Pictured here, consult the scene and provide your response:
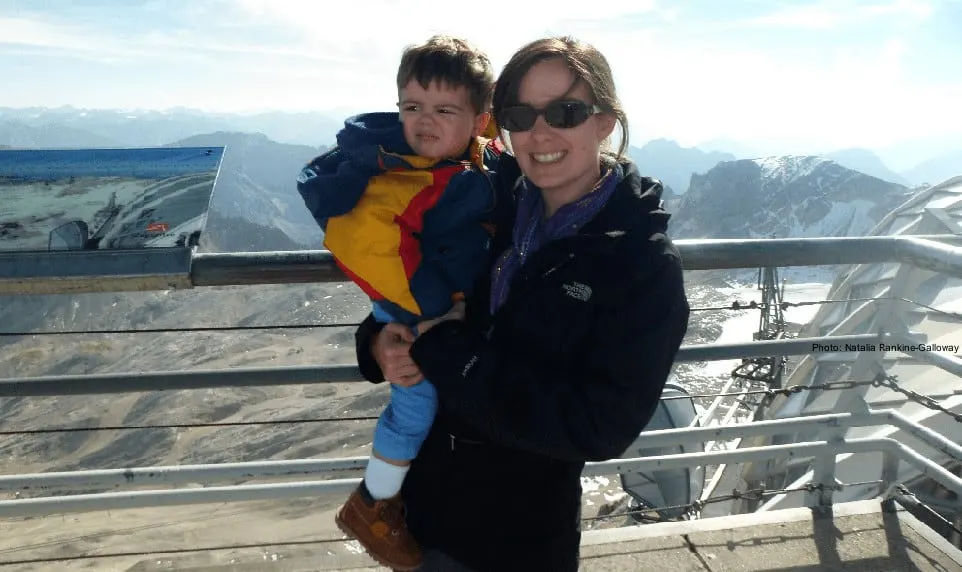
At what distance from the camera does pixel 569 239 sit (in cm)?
157

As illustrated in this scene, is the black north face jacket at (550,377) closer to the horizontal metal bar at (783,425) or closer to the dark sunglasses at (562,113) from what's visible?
the dark sunglasses at (562,113)

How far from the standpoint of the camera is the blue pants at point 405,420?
6.19 feet

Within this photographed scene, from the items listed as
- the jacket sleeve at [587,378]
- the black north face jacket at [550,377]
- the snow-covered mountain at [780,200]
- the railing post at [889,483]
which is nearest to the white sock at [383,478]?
the black north face jacket at [550,377]

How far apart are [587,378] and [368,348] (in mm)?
722

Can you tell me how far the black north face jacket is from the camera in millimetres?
1472

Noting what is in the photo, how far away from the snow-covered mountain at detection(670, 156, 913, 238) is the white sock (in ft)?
508

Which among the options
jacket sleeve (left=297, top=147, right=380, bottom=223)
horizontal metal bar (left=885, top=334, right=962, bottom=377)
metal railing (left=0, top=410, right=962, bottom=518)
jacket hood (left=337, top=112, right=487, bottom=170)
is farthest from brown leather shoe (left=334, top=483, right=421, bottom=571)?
horizontal metal bar (left=885, top=334, right=962, bottom=377)

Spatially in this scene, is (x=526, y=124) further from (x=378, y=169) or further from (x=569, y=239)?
(x=378, y=169)

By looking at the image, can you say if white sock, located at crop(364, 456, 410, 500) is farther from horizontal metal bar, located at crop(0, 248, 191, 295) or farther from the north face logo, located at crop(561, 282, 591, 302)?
horizontal metal bar, located at crop(0, 248, 191, 295)

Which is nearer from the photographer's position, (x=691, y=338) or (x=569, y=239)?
(x=569, y=239)

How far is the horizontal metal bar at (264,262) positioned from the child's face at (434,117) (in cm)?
58

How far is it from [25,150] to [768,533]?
348 cm

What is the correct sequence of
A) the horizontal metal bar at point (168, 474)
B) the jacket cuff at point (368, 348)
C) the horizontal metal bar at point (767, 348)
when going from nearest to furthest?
the jacket cuff at point (368, 348) < the horizontal metal bar at point (168, 474) < the horizontal metal bar at point (767, 348)

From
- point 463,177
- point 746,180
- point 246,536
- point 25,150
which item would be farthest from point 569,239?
point 746,180
